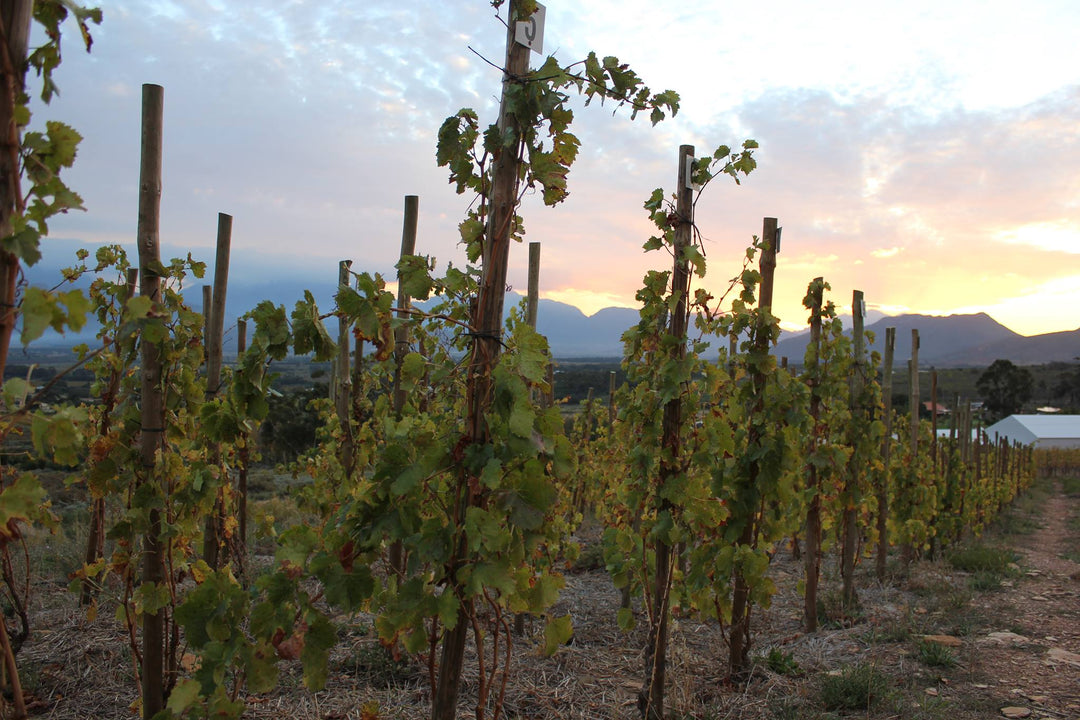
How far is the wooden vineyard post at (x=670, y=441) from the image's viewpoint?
3.54 m

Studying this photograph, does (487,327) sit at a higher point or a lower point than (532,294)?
lower

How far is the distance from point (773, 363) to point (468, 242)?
2.62m

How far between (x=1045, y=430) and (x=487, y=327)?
2264 inches

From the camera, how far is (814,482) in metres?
5.64

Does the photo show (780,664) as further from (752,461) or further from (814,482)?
(814,482)

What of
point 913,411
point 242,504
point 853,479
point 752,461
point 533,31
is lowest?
point 242,504

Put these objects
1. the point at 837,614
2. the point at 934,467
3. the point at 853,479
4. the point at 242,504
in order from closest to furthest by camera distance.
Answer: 1. the point at 837,614
2. the point at 242,504
3. the point at 853,479
4. the point at 934,467

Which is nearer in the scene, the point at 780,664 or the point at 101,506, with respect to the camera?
the point at 780,664

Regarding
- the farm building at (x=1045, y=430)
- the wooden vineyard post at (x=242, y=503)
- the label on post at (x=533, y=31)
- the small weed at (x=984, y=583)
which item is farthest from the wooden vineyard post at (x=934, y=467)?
the farm building at (x=1045, y=430)

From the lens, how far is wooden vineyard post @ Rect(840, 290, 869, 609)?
6086 millimetres

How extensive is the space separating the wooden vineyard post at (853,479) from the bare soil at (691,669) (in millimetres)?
320

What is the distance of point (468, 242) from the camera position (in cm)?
225

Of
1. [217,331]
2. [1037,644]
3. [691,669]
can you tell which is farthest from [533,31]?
[1037,644]

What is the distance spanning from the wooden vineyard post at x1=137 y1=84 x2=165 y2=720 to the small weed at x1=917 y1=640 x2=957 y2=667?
16.2 feet
